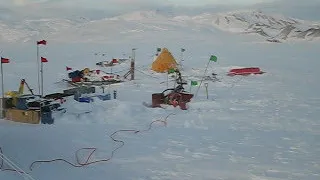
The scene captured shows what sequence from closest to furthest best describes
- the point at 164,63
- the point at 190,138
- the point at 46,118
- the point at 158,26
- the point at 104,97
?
1. the point at 190,138
2. the point at 46,118
3. the point at 104,97
4. the point at 164,63
5. the point at 158,26

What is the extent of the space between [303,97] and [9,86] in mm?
6044

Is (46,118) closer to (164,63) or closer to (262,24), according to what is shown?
(164,63)

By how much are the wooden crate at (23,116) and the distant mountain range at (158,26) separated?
23805mm

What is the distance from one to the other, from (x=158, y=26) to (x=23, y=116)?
28583 mm

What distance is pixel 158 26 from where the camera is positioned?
33.3 metres

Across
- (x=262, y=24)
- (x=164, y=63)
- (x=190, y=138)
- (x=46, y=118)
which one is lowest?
(x=190, y=138)

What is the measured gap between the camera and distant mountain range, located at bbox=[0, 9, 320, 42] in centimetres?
2980

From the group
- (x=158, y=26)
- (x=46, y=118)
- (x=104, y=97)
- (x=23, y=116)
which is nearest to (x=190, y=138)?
(x=46, y=118)

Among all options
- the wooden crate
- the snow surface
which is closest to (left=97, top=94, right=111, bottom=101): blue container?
the snow surface

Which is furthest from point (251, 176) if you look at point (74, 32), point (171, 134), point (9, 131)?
point (74, 32)

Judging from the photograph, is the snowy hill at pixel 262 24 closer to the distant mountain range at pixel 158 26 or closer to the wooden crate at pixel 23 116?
the distant mountain range at pixel 158 26

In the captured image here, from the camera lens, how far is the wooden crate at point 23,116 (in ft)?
17.3

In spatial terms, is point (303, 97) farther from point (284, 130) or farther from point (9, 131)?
point (9, 131)

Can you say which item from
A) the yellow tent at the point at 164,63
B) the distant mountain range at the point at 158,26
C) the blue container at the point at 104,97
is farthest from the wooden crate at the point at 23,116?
the distant mountain range at the point at 158,26
